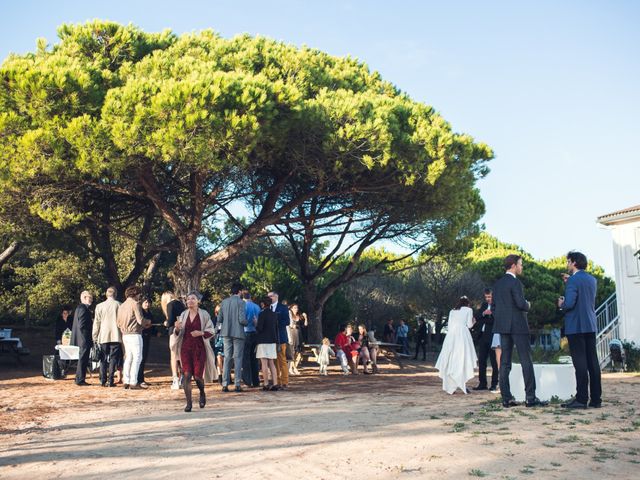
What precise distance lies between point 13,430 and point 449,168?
12624 mm

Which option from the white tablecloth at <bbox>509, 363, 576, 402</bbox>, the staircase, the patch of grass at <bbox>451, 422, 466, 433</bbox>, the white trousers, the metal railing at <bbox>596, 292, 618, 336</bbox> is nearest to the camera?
the patch of grass at <bbox>451, 422, 466, 433</bbox>

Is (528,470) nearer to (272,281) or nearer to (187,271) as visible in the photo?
(187,271)

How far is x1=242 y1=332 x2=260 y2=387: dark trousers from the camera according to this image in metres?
13.5

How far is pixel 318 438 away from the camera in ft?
22.9

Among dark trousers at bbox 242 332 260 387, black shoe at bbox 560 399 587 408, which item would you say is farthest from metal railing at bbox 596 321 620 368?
black shoe at bbox 560 399 587 408

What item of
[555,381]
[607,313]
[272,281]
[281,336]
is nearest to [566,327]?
[555,381]

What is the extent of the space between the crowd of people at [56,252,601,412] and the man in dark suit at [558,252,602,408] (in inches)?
0.5

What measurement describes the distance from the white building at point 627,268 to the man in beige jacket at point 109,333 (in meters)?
14.8

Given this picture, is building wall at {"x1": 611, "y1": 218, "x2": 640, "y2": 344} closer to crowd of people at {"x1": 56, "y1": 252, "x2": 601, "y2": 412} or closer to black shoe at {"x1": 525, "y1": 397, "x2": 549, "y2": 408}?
crowd of people at {"x1": 56, "y1": 252, "x2": 601, "y2": 412}

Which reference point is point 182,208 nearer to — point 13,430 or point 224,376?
point 224,376

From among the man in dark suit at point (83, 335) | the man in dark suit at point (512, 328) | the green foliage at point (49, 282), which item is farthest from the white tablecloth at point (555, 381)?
the green foliage at point (49, 282)

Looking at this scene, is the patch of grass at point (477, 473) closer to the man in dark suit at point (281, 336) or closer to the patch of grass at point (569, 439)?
the patch of grass at point (569, 439)

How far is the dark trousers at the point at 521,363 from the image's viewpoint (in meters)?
9.13

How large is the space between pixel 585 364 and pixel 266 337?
581cm
